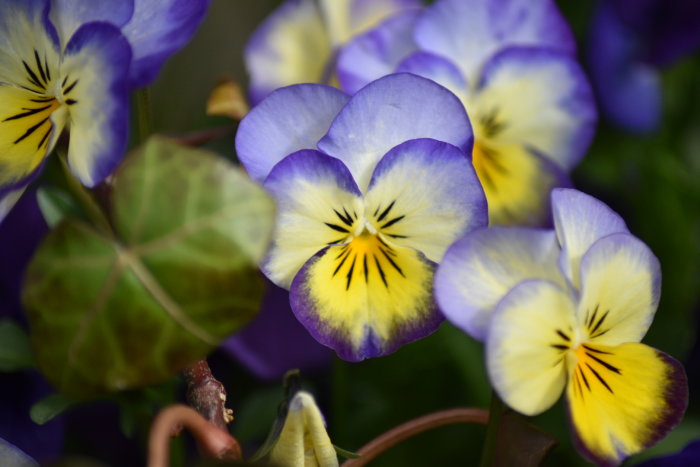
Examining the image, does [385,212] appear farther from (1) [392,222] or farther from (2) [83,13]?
(2) [83,13]

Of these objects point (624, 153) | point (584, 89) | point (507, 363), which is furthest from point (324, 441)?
point (624, 153)

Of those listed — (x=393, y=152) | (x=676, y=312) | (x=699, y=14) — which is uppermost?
(x=393, y=152)

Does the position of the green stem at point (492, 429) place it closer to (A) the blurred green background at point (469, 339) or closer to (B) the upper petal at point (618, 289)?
(B) the upper petal at point (618, 289)

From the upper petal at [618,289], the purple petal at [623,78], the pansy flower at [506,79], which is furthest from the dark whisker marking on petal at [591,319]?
the purple petal at [623,78]

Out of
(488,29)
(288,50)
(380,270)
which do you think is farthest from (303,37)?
(380,270)

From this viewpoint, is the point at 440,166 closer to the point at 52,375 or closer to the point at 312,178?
the point at 312,178

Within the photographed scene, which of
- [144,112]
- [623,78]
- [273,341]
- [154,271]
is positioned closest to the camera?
[154,271]

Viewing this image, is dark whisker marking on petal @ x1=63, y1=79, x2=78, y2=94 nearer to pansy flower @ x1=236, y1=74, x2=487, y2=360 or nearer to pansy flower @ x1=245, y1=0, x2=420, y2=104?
pansy flower @ x1=236, y1=74, x2=487, y2=360
